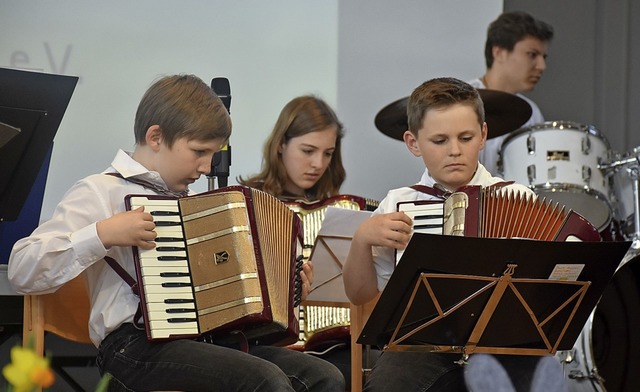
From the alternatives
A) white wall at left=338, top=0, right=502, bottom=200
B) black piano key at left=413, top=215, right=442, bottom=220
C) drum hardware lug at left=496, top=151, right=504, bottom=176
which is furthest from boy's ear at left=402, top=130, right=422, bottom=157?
white wall at left=338, top=0, right=502, bottom=200

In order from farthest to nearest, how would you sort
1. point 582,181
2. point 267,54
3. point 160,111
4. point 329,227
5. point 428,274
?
point 267,54 → point 582,181 → point 329,227 → point 160,111 → point 428,274

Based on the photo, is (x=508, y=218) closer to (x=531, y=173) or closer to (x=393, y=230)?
(x=393, y=230)

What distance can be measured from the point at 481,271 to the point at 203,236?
0.61 m

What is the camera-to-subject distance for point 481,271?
199cm

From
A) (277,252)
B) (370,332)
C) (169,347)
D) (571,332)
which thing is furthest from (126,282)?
(571,332)

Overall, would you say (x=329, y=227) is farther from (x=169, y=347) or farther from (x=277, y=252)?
(x=169, y=347)

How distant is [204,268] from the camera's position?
2.09 m

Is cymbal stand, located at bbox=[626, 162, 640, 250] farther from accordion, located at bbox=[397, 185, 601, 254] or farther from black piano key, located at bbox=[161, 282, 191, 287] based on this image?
black piano key, located at bbox=[161, 282, 191, 287]

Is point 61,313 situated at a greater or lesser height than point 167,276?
lesser

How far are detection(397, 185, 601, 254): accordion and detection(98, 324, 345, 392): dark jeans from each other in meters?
0.54

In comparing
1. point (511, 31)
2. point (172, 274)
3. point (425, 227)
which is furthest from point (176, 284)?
point (511, 31)

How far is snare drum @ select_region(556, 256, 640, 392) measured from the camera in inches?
123

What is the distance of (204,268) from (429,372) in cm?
61

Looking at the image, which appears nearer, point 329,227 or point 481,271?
point 481,271
